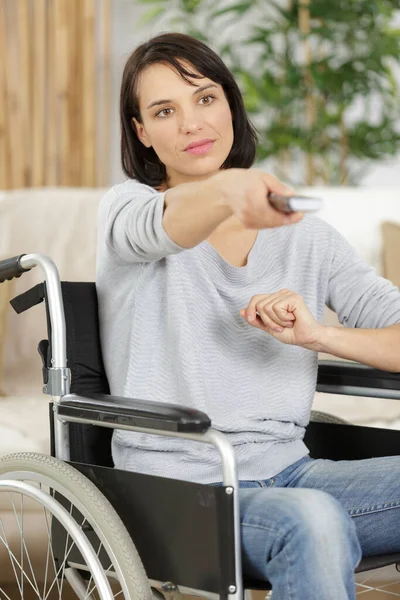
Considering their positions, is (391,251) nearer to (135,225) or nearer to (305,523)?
(135,225)

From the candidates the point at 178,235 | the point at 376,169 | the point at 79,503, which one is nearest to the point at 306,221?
the point at 178,235

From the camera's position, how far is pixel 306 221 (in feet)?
5.19

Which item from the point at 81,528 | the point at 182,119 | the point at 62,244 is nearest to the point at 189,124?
the point at 182,119

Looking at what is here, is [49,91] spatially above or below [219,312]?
above

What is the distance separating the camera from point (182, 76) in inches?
57.7

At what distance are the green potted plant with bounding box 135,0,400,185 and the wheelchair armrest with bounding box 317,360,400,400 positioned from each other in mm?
2252

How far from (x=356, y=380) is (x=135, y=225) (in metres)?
0.51

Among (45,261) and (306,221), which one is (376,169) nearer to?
(306,221)

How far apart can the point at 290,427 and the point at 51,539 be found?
382 millimetres

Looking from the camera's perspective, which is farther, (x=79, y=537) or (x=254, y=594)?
(x=254, y=594)

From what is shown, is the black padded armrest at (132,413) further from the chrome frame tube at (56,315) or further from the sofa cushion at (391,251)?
the sofa cushion at (391,251)

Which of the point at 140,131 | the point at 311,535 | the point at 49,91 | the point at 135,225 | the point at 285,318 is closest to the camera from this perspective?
the point at 311,535

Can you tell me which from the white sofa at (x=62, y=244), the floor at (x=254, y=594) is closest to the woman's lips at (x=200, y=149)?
the white sofa at (x=62, y=244)

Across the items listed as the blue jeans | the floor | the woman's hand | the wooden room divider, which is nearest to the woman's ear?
the woman's hand
